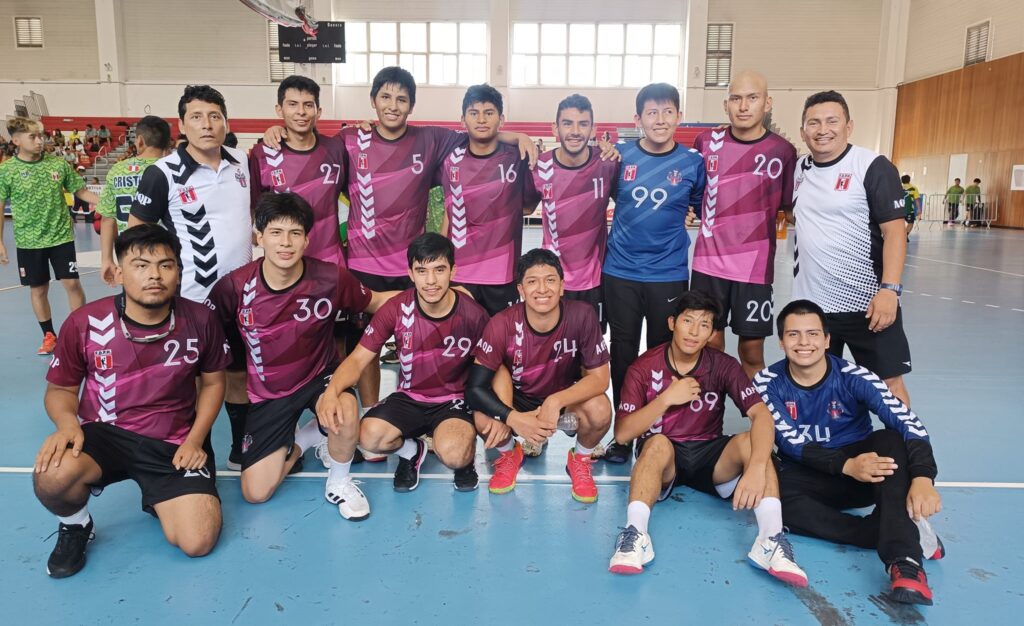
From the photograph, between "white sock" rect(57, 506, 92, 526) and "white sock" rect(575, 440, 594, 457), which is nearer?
"white sock" rect(57, 506, 92, 526)

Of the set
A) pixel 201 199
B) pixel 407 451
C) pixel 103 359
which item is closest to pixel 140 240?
pixel 103 359

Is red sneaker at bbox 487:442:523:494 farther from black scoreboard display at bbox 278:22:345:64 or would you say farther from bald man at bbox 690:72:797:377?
black scoreboard display at bbox 278:22:345:64

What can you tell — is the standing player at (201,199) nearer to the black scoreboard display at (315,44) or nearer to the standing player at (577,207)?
the standing player at (577,207)

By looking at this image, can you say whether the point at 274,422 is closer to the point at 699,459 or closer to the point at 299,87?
the point at 299,87

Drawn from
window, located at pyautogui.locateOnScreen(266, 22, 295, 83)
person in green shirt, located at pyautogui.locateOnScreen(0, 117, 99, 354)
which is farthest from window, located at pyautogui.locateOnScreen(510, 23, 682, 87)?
person in green shirt, located at pyautogui.locateOnScreen(0, 117, 99, 354)

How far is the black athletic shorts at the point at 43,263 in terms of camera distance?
593 centimetres

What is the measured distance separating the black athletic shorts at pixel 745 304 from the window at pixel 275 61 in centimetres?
2811

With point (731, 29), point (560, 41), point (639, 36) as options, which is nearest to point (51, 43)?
point (560, 41)

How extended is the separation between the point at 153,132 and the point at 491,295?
127 inches

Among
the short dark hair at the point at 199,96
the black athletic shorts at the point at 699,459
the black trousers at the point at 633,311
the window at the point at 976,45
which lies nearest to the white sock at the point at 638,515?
the black athletic shorts at the point at 699,459

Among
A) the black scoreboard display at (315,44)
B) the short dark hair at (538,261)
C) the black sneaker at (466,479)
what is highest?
the black scoreboard display at (315,44)

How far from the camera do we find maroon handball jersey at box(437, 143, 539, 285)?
13.6ft

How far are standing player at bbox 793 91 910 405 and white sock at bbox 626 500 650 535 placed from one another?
5.10 ft

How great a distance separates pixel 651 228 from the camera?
12.6ft
